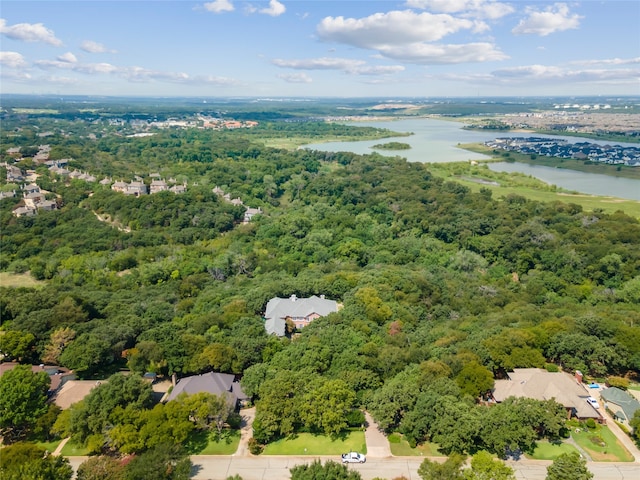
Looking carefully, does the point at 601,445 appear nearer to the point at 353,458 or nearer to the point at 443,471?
the point at 443,471

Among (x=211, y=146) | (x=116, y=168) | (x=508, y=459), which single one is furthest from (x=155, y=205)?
(x=211, y=146)

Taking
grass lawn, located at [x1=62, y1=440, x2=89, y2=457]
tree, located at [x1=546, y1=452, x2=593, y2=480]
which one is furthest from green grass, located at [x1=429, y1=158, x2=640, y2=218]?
grass lawn, located at [x1=62, y1=440, x2=89, y2=457]

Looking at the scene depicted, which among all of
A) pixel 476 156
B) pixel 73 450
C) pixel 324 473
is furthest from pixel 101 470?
pixel 476 156

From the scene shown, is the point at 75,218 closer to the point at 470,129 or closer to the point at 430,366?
the point at 430,366

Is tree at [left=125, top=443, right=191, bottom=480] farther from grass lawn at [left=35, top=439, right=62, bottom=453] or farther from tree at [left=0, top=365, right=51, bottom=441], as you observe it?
tree at [left=0, top=365, right=51, bottom=441]

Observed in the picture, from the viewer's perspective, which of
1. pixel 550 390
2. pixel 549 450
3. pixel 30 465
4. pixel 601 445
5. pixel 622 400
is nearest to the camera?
pixel 30 465

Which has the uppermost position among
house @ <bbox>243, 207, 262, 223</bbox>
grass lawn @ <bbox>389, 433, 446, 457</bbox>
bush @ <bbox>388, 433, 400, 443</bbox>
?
house @ <bbox>243, 207, 262, 223</bbox>
